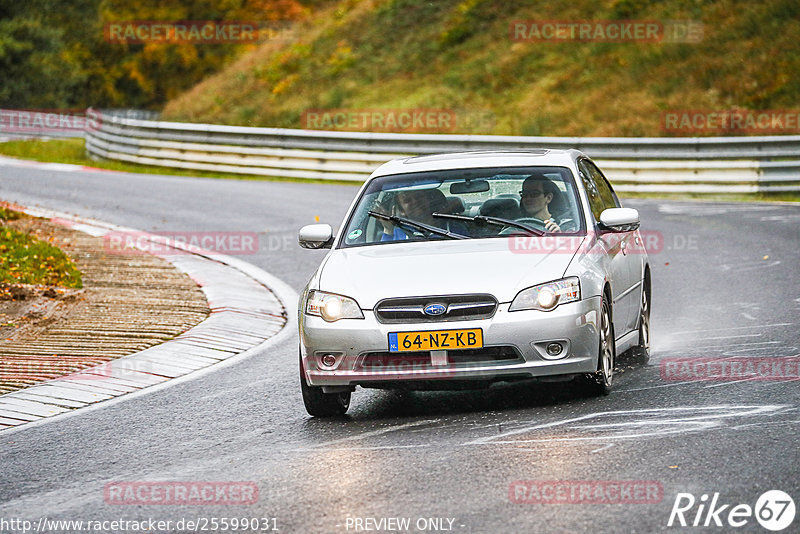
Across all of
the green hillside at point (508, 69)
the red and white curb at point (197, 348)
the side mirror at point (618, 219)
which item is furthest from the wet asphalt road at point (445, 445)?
the green hillside at point (508, 69)

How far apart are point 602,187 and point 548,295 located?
2716mm

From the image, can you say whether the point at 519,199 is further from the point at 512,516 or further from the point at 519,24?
the point at 519,24

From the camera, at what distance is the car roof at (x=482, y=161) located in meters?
8.91

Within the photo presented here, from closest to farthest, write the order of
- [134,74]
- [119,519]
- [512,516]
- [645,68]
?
[512,516]
[119,519]
[645,68]
[134,74]

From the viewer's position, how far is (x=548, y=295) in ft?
24.4

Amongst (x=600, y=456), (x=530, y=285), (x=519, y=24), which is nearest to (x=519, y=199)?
(x=530, y=285)

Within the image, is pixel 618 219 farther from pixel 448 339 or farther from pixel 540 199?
pixel 448 339

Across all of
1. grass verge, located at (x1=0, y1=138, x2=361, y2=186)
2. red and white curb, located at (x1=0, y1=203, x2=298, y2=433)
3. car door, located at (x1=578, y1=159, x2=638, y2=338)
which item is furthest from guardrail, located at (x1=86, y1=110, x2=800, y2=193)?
car door, located at (x1=578, y1=159, x2=638, y2=338)

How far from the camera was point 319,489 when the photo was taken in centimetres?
596

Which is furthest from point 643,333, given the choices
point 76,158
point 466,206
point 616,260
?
point 76,158

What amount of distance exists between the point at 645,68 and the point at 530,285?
27.9 meters

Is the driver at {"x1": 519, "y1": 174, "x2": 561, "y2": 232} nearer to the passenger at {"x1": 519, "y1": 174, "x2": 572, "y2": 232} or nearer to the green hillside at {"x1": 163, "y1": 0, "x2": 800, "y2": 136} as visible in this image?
the passenger at {"x1": 519, "y1": 174, "x2": 572, "y2": 232}

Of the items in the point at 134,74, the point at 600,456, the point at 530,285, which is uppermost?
the point at 530,285

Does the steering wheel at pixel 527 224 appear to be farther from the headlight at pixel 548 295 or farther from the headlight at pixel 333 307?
the headlight at pixel 333 307
